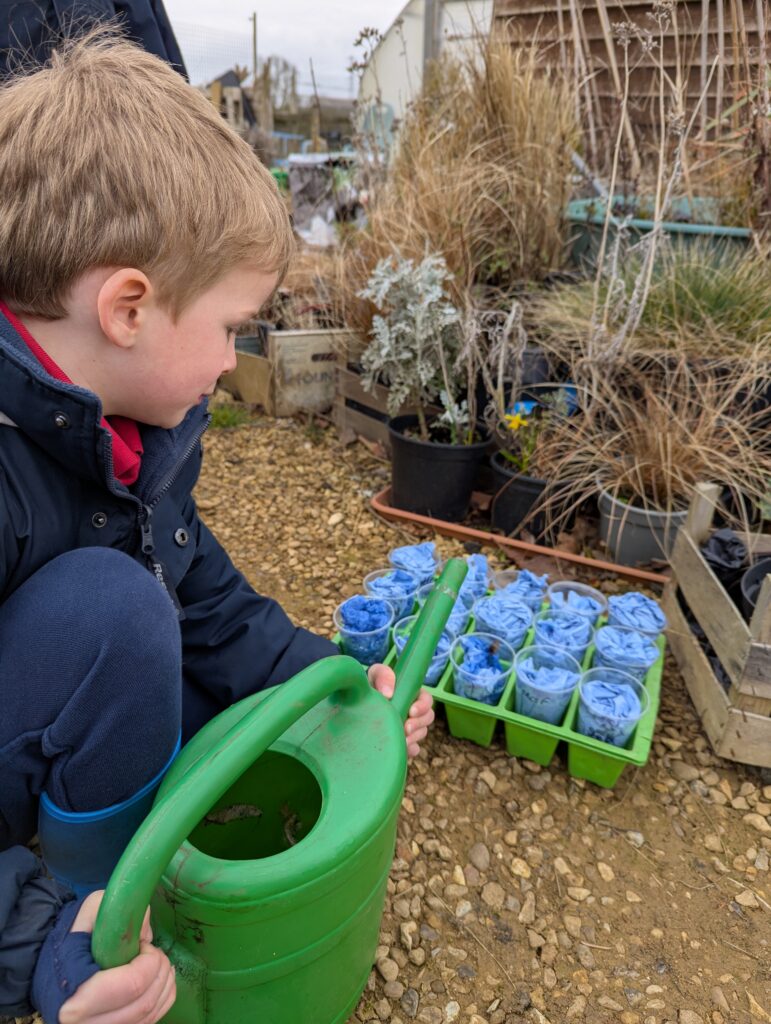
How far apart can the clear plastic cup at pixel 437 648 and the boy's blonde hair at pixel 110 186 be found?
99cm

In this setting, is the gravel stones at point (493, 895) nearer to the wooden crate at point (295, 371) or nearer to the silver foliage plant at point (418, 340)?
the silver foliage plant at point (418, 340)

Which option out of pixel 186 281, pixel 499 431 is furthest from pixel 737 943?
pixel 499 431

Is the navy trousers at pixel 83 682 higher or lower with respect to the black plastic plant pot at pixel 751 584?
higher

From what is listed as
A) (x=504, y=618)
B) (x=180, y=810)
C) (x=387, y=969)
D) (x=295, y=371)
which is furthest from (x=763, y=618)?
(x=295, y=371)

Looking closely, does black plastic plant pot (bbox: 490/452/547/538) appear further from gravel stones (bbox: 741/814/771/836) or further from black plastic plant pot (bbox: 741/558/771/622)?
gravel stones (bbox: 741/814/771/836)

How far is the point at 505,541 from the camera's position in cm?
242

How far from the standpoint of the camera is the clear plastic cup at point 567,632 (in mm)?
1721

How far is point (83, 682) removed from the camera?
2.75 ft

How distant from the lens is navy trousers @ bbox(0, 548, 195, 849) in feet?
2.75

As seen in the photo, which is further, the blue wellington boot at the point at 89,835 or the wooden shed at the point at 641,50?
the wooden shed at the point at 641,50

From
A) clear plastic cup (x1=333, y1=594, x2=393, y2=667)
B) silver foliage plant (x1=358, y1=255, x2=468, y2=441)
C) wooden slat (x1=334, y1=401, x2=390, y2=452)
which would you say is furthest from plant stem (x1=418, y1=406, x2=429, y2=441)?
clear plastic cup (x1=333, y1=594, x2=393, y2=667)

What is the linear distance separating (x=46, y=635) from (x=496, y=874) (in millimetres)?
982

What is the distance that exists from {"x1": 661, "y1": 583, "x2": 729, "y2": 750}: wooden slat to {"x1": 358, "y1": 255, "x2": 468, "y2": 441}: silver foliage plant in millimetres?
937

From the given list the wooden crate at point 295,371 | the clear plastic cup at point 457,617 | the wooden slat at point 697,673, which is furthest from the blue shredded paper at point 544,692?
the wooden crate at point 295,371
